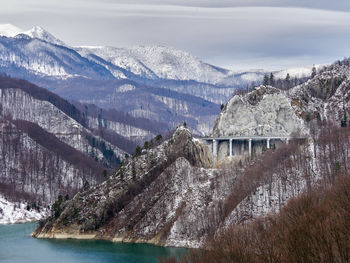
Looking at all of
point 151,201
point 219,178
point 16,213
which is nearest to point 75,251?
point 151,201

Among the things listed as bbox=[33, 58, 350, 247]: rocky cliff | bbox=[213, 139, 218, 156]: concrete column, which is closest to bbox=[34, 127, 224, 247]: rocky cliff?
bbox=[33, 58, 350, 247]: rocky cliff

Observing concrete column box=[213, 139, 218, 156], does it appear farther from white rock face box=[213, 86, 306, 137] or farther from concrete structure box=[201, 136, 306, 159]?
white rock face box=[213, 86, 306, 137]

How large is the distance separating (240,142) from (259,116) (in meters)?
7.67

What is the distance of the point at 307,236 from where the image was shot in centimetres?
A: 5803

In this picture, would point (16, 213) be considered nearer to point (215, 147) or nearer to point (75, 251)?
point (215, 147)

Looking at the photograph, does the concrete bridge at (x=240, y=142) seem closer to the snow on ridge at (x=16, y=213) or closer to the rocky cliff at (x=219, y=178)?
the rocky cliff at (x=219, y=178)

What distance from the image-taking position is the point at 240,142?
15825 cm

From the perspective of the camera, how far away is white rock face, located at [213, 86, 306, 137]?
155m

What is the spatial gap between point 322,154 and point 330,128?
15.0 metres

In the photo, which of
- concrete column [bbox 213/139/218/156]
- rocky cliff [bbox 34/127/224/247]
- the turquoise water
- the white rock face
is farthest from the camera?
concrete column [bbox 213/139/218/156]

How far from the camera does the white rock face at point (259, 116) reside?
6102 inches

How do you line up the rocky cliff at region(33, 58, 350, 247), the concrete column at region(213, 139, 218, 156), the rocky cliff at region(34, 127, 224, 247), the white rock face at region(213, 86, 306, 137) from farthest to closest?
1. the concrete column at region(213, 139, 218, 156)
2. the white rock face at region(213, 86, 306, 137)
3. the rocky cliff at region(34, 127, 224, 247)
4. the rocky cliff at region(33, 58, 350, 247)

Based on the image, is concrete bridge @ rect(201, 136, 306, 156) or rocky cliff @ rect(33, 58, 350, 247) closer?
rocky cliff @ rect(33, 58, 350, 247)

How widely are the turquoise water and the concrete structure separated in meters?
39.2
